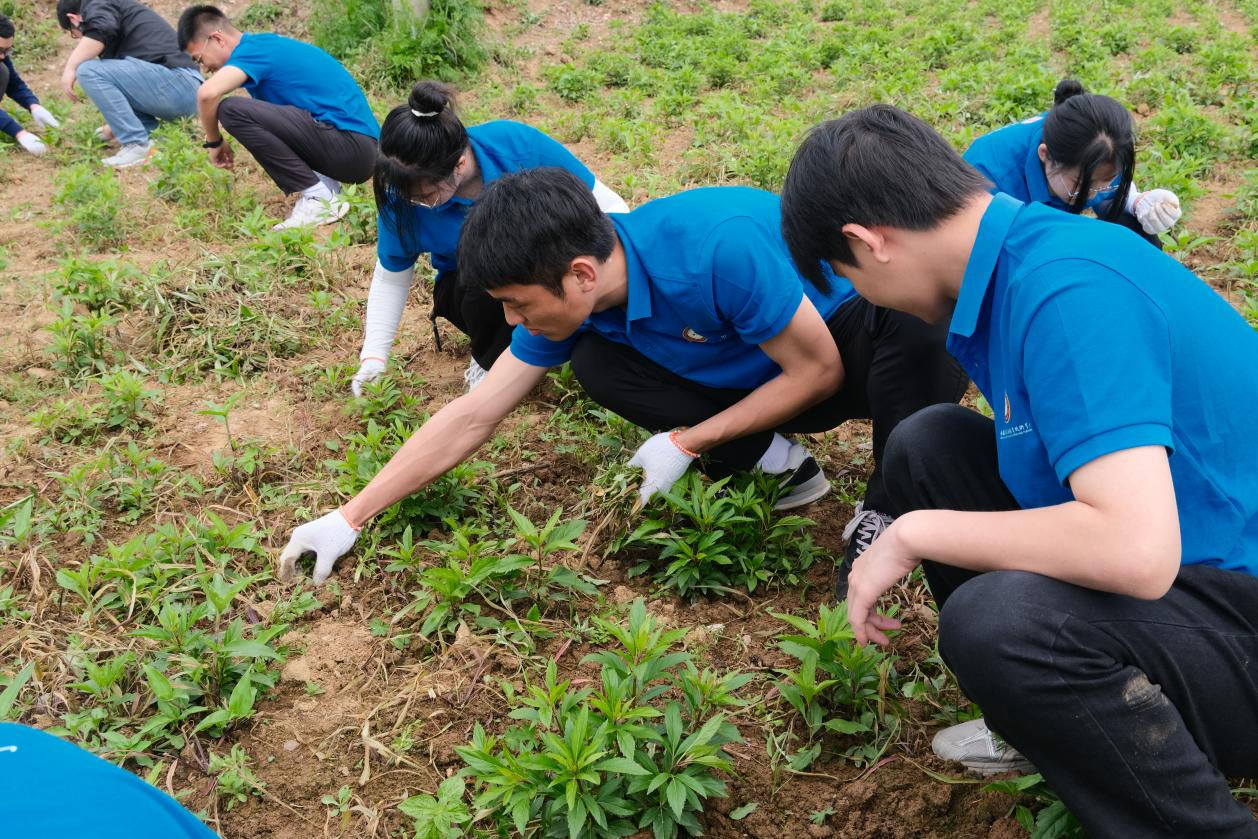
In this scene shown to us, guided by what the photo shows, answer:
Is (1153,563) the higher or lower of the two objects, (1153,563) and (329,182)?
the higher

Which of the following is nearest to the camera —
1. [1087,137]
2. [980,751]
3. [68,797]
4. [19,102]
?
[68,797]

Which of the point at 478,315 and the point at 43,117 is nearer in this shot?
the point at 478,315

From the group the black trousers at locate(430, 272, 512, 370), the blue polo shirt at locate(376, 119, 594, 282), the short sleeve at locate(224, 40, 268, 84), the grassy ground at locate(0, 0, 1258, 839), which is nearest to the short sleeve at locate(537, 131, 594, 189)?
the blue polo shirt at locate(376, 119, 594, 282)

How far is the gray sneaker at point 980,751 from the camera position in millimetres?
1923

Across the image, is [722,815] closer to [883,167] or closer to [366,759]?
[366,759]

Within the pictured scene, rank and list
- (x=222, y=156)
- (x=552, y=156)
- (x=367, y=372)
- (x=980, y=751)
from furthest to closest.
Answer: (x=222, y=156) < (x=367, y=372) < (x=552, y=156) < (x=980, y=751)

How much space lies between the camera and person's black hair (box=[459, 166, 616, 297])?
7.50ft

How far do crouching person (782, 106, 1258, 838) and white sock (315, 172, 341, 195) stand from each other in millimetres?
4195

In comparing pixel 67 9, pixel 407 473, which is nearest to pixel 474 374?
pixel 407 473

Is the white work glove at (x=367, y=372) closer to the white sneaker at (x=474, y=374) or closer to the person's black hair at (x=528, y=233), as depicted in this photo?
the white sneaker at (x=474, y=374)

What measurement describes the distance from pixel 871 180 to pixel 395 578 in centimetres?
166

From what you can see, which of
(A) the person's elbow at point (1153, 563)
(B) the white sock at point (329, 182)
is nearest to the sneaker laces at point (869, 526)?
(A) the person's elbow at point (1153, 563)

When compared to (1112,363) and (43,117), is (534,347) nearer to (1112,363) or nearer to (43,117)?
(1112,363)

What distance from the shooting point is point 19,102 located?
7.70 m
